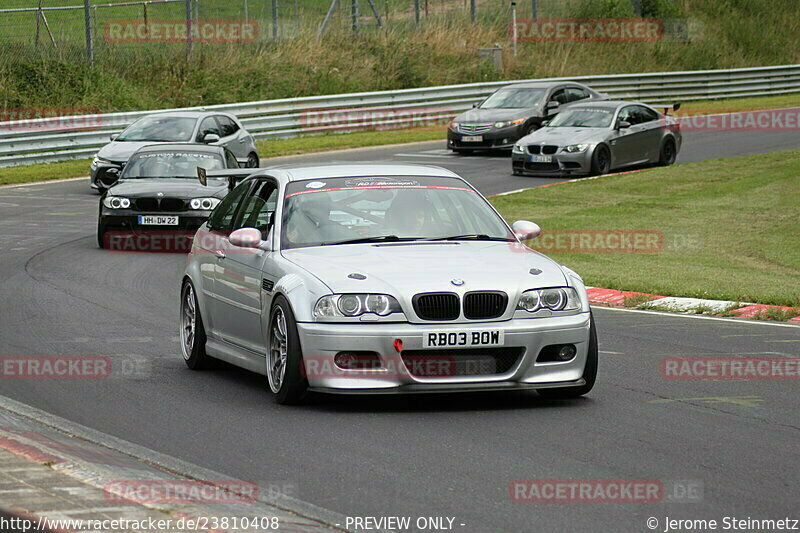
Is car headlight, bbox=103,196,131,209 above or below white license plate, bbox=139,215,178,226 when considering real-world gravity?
above

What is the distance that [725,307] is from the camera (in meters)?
12.8

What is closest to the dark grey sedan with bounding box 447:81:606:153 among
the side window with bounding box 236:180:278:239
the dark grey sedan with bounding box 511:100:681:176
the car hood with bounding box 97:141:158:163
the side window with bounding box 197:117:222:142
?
the dark grey sedan with bounding box 511:100:681:176

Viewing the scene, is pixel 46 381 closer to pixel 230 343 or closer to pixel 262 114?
pixel 230 343

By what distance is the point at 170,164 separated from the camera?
20.0 metres

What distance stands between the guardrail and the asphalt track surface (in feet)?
60.3

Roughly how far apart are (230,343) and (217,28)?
32084 mm

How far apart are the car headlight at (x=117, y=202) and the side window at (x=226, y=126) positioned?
7882 mm

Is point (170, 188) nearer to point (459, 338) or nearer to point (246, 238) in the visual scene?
point (246, 238)

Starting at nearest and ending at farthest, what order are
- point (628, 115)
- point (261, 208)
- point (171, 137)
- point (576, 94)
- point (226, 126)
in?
point (261, 208)
point (171, 137)
point (226, 126)
point (628, 115)
point (576, 94)

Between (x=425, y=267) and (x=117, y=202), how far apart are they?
11.2 metres

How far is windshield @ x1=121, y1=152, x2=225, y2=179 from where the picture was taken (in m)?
19.8

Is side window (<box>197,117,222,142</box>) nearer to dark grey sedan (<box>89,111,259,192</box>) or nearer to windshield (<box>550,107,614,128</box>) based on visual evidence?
dark grey sedan (<box>89,111,259,192</box>)

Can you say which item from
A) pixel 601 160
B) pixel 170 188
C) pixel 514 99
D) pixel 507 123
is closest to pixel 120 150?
pixel 170 188

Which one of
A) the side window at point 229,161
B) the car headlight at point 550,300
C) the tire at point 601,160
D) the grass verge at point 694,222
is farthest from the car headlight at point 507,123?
the car headlight at point 550,300
